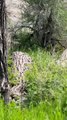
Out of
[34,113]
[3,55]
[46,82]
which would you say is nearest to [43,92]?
[46,82]

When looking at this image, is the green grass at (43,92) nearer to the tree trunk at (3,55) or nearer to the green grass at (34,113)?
the green grass at (34,113)

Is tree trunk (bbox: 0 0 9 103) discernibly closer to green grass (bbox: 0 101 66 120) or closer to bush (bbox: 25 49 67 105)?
bush (bbox: 25 49 67 105)

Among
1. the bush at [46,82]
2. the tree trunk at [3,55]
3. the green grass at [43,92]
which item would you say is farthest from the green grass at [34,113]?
the tree trunk at [3,55]

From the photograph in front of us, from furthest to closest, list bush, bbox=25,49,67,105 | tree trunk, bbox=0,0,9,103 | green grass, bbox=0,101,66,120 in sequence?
1. bush, bbox=25,49,67,105
2. tree trunk, bbox=0,0,9,103
3. green grass, bbox=0,101,66,120

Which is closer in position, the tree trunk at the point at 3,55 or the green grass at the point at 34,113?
the green grass at the point at 34,113

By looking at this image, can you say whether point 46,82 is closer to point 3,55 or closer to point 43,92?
point 43,92

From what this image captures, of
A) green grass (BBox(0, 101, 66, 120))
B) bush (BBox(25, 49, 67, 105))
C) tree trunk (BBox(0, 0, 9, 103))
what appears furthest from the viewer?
bush (BBox(25, 49, 67, 105))

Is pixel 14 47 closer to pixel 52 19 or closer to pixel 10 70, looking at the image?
pixel 52 19

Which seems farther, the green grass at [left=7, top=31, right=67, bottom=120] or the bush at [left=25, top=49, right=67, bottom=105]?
the bush at [left=25, top=49, right=67, bottom=105]

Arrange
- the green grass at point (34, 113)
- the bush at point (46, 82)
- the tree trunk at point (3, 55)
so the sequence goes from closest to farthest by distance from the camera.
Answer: the green grass at point (34, 113), the tree trunk at point (3, 55), the bush at point (46, 82)

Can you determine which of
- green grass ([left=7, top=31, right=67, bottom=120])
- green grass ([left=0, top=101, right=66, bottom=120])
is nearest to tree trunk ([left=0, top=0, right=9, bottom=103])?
green grass ([left=7, top=31, right=67, bottom=120])

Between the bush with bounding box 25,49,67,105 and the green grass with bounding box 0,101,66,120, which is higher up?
the green grass with bounding box 0,101,66,120

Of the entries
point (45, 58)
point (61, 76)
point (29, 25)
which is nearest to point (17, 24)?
point (29, 25)

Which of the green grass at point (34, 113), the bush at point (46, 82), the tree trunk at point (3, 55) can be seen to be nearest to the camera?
the green grass at point (34, 113)
